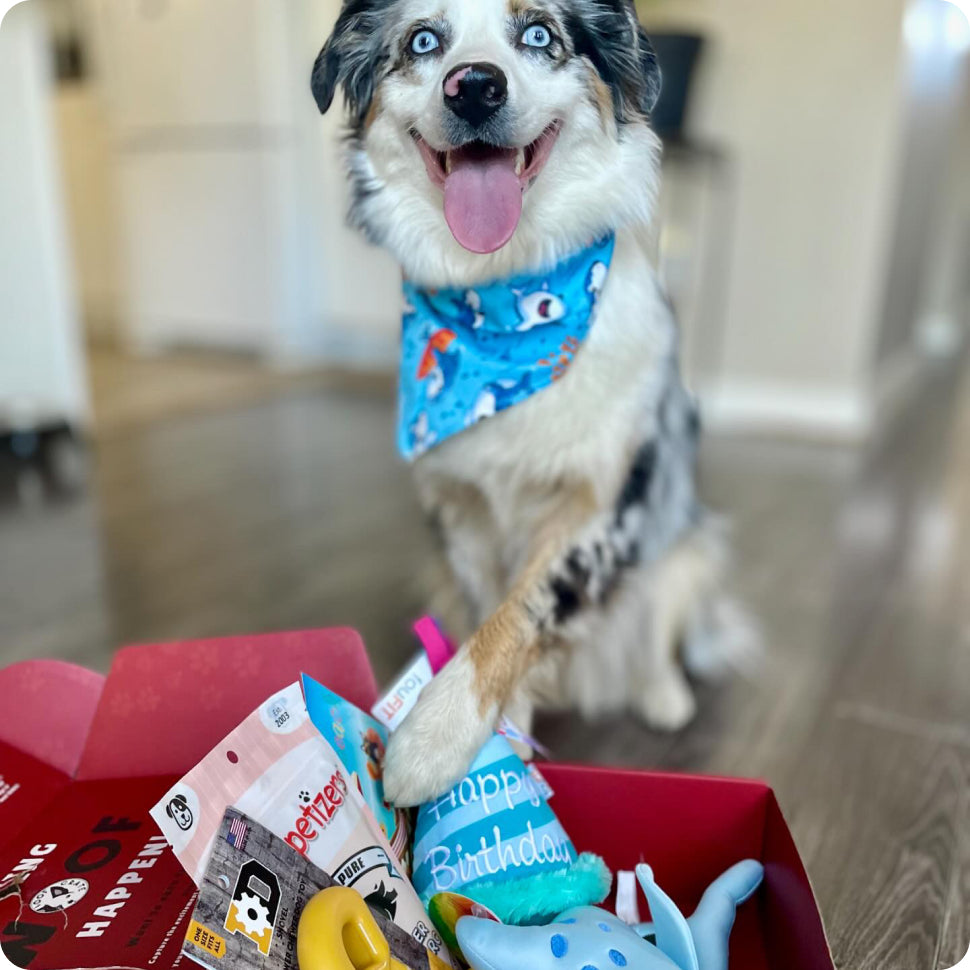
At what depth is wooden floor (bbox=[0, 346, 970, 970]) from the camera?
108cm

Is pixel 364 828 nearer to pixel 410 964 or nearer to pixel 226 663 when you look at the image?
pixel 410 964

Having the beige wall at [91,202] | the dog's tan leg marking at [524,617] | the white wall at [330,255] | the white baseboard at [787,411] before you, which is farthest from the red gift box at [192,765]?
the beige wall at [91,202]

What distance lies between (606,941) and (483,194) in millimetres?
704

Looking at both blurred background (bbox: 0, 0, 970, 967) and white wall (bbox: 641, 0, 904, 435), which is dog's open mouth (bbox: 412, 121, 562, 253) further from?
white wall (bbox: 641, 0, 904, 435)

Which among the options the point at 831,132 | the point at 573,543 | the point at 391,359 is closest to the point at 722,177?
the point at 831,132

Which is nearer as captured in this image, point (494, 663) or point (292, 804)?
point (292, 804)

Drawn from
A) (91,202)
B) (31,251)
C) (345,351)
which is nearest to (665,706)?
(31,251)

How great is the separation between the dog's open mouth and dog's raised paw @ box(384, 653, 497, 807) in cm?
46

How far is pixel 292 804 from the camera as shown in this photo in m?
0.64

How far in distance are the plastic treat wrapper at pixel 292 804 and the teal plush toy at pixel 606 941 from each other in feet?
0.21

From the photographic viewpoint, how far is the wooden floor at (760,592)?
3.56ft

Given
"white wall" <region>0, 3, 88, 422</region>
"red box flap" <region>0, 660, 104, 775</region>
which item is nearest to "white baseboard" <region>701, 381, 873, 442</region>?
"white wall" <region>0, 3, 88, 422</region>

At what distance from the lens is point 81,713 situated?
842mm

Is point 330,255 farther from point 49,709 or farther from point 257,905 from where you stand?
point 257,905
